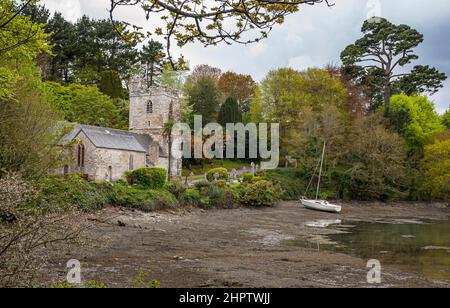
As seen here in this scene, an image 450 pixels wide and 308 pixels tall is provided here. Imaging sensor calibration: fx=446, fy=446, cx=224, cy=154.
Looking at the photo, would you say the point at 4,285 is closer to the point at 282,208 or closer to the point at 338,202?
the point at 282,208

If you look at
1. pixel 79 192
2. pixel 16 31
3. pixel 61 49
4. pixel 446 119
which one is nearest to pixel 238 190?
pixel 79 192

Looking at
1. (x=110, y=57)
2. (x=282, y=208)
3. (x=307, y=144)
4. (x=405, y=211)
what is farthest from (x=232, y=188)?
(x=110, y=57)

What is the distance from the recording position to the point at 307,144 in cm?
4141

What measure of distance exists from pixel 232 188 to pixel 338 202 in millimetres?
11814

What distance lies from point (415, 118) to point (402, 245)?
31.5 m

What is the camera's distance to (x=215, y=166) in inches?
2030

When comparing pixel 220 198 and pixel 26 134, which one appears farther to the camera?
pixel 220 198

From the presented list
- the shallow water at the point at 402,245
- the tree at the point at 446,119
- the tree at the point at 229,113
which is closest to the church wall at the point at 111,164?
the shallow water at the point at 402,245

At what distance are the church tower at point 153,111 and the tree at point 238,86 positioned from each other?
22.4m

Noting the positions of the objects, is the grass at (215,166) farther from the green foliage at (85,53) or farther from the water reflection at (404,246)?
the water reflection at (404,246)

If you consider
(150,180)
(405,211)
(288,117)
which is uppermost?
(288,117)

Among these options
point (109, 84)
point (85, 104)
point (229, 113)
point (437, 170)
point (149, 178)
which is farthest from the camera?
point (229, 113)

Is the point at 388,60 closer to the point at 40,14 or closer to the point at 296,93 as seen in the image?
the point at 296,93

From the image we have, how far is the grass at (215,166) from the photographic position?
49125 mm
